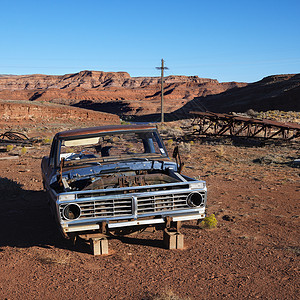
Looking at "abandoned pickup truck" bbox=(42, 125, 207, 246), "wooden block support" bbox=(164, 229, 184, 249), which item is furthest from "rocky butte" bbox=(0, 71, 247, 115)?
"wooden block support" bbox=(164, 229, 184, 249)

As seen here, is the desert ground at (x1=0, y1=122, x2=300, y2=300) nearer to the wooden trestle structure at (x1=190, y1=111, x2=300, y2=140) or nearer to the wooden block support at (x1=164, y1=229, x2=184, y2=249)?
the wooden block support at (x1=164, y1=229, x2=184, y2=249)

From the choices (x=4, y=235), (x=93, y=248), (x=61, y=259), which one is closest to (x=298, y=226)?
(x=93, y=248)

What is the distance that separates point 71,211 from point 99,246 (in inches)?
27.1

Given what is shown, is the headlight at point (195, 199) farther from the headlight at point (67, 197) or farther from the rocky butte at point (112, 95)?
the rocky butte at point (112, 95)

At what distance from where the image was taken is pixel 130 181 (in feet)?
16.5

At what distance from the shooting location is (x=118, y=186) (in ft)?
16.7

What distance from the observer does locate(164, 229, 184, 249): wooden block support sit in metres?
5.13

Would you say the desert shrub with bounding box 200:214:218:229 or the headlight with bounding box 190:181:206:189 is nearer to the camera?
the headlight with bounding box 190:181:206:189

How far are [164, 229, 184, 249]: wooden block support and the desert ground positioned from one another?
11 centimetres

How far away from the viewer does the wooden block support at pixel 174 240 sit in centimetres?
513

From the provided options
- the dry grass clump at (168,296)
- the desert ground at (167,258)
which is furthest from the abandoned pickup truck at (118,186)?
the dry grass clump at (168,296)

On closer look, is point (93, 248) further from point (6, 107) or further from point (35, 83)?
point (35, 83)

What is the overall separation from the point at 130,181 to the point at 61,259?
4.88 feet

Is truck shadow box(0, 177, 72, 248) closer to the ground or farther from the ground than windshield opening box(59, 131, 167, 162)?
closer to the ground
